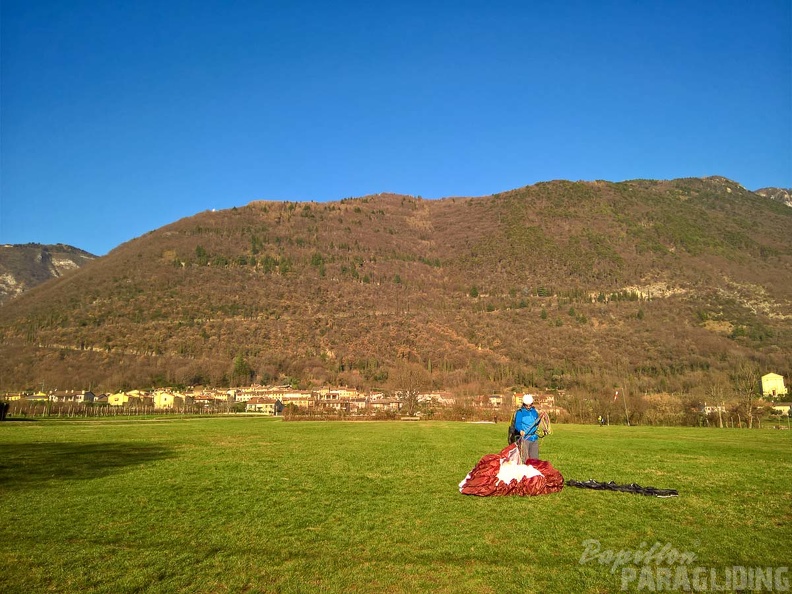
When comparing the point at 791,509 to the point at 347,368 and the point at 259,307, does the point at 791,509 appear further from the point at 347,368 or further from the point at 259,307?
the point at 259,307

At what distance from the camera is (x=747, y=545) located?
22.3 feet

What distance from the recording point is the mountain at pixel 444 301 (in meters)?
96.7

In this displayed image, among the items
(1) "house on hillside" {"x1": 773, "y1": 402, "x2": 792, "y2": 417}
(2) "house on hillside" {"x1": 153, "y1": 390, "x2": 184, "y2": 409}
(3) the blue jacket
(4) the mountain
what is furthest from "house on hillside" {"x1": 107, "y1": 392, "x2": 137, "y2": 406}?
(3) the blue jacket

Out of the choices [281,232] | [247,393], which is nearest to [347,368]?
[247,393]

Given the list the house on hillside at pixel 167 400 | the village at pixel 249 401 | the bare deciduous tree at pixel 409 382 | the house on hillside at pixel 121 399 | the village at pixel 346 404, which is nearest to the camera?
the village at pixel 346 404

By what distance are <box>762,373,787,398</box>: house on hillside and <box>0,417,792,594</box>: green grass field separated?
7010 cm

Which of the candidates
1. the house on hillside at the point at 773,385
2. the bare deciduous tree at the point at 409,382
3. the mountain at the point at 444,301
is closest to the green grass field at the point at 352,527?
the bare deciduous tree at the point at 409,382

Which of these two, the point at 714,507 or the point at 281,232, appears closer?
the point at 714,507

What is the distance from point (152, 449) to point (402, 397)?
54450 millimetres

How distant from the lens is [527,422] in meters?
11.1

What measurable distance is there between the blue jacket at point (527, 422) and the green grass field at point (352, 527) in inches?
47.5

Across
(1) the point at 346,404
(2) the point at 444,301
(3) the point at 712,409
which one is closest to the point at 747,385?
(3) the point at 712,409

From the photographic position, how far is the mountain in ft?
317

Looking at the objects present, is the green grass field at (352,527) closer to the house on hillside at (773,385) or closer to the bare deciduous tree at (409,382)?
the bare deciduous tree at (409,382)
